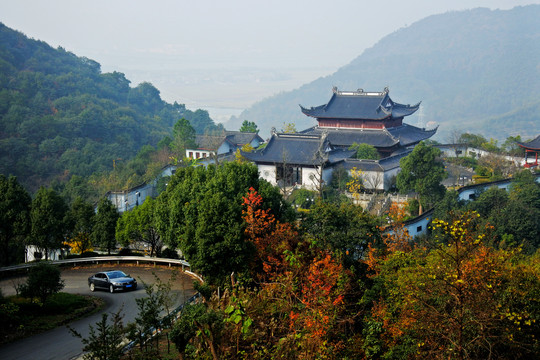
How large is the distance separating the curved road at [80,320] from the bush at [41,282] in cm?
125

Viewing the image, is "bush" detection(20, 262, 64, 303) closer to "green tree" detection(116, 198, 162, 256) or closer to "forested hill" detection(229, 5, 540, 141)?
"green tree" detection(116, 198, 162, 256)

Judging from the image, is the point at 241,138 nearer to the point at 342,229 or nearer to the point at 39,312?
the point at 342,229

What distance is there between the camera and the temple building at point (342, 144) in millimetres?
35312

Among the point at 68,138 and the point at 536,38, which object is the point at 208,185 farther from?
the point at 536,38

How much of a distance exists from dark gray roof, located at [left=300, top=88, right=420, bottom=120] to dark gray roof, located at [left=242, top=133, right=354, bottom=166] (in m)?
6.14

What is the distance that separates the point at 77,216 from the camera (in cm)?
2375

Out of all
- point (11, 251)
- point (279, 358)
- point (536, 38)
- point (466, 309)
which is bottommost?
point (11, 251)

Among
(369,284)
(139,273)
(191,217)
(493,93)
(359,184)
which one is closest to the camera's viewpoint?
(369,284)

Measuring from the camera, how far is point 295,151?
37.5 m

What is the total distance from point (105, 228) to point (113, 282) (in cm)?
592

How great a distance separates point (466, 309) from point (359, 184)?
76.7 ft

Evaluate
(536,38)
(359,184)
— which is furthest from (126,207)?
(536,38)

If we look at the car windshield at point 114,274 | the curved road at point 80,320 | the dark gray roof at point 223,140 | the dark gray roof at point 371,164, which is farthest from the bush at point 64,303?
the dark gray roof at point 223,140

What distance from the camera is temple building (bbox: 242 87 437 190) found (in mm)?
35312
